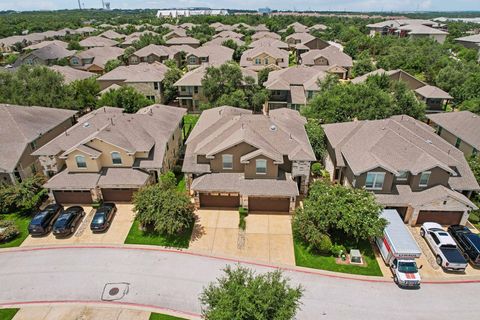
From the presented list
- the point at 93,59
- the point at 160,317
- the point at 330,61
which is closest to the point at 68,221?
the point at 160,317

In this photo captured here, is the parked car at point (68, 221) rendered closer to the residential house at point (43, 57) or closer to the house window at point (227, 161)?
the house window at point (227, 161)

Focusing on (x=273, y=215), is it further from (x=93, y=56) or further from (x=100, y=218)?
(x=93, y=56)

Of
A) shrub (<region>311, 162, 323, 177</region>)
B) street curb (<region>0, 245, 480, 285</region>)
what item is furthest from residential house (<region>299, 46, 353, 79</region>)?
street curb (<region>0, 245, 480, 285</region>)

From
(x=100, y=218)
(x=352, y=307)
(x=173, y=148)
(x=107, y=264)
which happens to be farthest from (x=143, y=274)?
(x=173, y=148)

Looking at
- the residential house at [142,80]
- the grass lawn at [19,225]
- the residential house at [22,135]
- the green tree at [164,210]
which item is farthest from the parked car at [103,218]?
the residential house at [142,80]

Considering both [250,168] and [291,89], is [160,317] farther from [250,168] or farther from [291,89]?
[291,89]
